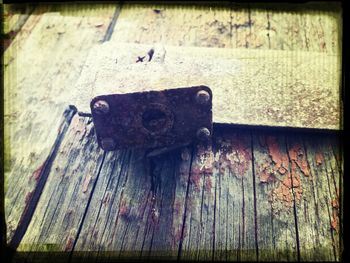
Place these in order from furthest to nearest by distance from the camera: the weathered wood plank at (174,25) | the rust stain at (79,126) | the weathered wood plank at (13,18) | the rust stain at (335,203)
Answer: the weathered wood plank at (13,18) → the weathered wood plank at (174,25) → the rust stain at (79,126) → the rust stain at (335,203)

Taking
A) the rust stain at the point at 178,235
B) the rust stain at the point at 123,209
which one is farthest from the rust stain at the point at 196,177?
the rust stain at the point at 123,209

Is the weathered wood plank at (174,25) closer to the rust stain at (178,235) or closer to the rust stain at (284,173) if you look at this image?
the rust stain at (284,173)

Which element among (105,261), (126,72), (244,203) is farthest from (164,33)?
(105,261)

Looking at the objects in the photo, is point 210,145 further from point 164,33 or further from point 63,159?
point 164,33

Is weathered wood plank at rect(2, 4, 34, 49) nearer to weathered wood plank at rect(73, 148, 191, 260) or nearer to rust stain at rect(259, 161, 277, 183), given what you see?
weathered wood plank at rect(73, 148, 191, 260)

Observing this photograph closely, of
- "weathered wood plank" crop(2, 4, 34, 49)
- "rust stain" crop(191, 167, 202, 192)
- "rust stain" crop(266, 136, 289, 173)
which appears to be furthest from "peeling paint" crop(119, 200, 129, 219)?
"weathered wood plank" crop(2, 4, 34, 49)
